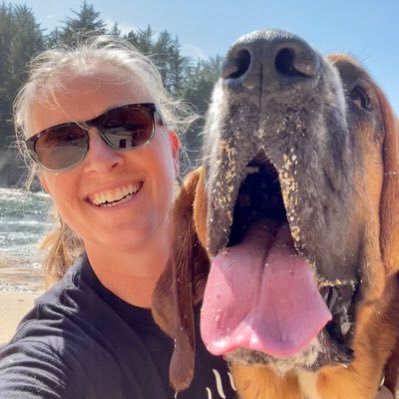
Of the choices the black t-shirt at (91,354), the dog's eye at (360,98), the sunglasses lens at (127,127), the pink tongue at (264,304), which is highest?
the dog's eye at (360,98)

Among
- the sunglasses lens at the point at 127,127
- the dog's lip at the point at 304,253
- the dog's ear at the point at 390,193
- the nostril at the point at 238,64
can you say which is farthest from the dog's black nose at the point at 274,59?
the sunglasses lens at the point at 127,127

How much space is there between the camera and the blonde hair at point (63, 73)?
9.64 feet

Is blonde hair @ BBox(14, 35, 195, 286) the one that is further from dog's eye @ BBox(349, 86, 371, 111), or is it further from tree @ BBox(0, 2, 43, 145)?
tree @ BBox(0, 2, 43, 145)

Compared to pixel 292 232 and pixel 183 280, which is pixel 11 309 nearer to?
pixel 183 280

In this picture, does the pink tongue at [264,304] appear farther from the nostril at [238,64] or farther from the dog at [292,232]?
the nostril at [238,64]

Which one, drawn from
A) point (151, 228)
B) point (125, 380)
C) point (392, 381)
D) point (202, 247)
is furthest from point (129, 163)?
point (392, 381)

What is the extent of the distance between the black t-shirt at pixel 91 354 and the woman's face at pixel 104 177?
0.23m

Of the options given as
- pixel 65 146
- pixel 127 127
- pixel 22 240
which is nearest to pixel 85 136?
pixel 65 146

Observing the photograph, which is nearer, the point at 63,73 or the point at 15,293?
the point at 63,73

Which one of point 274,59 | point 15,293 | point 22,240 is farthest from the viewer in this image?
point 22,240

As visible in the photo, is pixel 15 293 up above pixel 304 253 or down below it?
below

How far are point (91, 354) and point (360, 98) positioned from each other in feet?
4.72

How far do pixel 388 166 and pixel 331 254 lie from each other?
0.52 m

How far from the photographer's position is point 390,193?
2334mm
